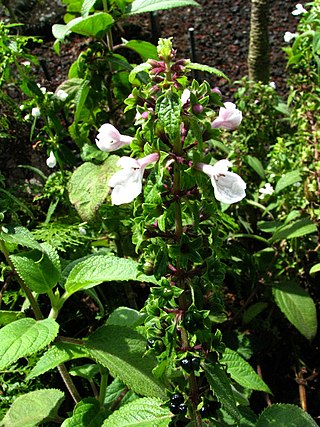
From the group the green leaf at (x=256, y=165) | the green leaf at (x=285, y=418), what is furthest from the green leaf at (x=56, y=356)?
the green leaf at (x=256, y=165)

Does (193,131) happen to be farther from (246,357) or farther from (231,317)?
(231,317)

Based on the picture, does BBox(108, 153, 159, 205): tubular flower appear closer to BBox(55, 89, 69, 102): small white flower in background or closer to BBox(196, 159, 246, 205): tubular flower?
BBox(196, 159, 246, 205): tubular flower

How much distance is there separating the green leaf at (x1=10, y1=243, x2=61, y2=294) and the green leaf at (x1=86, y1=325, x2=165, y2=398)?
197mm

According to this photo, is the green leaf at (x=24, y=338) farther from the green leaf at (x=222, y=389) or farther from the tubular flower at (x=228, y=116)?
the tubular flower at (x=228, y=116)

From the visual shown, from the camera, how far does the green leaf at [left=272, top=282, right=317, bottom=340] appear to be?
209cm

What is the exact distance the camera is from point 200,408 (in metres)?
1.31

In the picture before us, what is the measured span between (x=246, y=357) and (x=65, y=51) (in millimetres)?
2703

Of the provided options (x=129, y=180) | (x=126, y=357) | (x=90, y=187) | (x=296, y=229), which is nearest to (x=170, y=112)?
(x=129, y=180)

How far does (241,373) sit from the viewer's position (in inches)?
67.1

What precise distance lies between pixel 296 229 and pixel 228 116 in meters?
1.04

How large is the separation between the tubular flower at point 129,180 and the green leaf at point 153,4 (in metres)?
1.12

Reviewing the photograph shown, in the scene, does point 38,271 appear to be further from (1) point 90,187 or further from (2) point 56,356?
(1) point 90,187

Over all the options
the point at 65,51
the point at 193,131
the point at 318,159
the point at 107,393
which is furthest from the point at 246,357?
the point at 65,51

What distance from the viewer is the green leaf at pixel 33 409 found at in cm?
160
